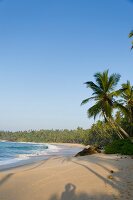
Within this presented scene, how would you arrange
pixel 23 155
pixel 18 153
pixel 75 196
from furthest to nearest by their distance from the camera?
1. pixel 18 153
2. pixel 23 155
3. pixel 75 196

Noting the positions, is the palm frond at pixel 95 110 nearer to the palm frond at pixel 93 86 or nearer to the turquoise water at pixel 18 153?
the palm frond at pixel 93 86

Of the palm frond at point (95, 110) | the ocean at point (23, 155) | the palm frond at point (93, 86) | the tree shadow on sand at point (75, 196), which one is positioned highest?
the palm frond at point (93, 86)

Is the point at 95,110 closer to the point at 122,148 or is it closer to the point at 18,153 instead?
the point at 122,148

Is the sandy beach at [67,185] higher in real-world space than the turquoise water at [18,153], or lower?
lower

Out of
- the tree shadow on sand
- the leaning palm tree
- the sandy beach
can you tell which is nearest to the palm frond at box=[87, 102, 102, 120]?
the leaning palm tree

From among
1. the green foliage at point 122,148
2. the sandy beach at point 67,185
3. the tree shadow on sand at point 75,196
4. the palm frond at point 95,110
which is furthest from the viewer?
the palm frond at point 95,110

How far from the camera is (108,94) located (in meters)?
30.8

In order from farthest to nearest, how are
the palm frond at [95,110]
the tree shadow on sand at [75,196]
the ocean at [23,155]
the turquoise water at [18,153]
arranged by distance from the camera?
the palm frond at [95,110] < the turquoise water at [18,153] < the ocean at [23,155] < the tree shadow on sand at [75,196]

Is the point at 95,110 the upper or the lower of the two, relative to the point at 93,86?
lower

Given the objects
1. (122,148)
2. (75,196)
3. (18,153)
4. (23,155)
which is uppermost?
(122,148)

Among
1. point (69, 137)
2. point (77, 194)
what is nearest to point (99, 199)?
point (77, 194)

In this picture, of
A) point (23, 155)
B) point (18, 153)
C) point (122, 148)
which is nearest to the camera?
point (122, 148)

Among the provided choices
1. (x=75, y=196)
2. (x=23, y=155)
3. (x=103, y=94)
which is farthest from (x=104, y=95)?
(x=75, y=196)

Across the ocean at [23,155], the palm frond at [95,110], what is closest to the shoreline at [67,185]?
the ocean at [23,155]
